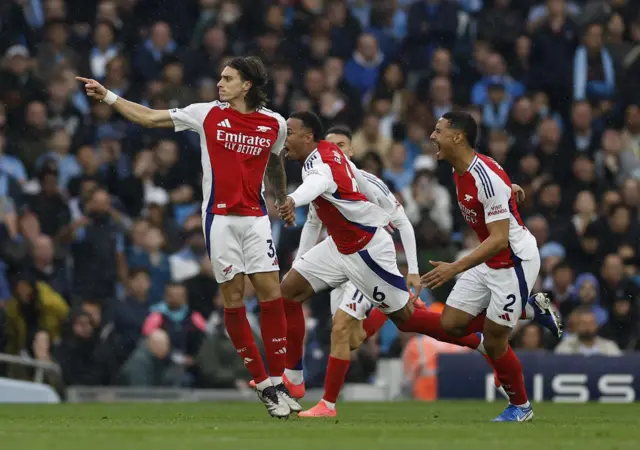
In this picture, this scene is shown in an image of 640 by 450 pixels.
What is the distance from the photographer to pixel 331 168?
12859mm

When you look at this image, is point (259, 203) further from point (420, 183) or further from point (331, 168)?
point (420, 183)

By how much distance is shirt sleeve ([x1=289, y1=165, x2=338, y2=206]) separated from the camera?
472 inches

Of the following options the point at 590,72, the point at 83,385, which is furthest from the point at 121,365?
the point at 590,72

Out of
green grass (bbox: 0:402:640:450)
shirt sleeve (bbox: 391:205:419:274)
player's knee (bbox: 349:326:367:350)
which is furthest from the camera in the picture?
player's knee (bbox: 349:326:367:350)

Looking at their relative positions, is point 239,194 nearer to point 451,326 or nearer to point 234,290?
point 234,290

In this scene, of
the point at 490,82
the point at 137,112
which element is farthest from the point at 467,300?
the point at 490,82

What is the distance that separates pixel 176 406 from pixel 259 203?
469cm

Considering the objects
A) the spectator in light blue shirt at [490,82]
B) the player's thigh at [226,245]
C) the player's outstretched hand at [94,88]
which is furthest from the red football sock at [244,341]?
the spectator in light blue shirt at [490,82]

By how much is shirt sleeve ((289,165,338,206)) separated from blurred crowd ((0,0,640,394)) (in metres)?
6.27

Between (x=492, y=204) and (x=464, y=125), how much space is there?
0.75 meters

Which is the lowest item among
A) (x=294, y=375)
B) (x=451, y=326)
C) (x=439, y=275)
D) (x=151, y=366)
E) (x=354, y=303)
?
(x=151, y=366)

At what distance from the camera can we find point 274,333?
12.5 m

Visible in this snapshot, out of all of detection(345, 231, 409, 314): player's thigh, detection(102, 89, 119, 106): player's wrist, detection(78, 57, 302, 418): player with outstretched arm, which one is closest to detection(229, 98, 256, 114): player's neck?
detection(78, 57, 302, 418): player with outstretched arm

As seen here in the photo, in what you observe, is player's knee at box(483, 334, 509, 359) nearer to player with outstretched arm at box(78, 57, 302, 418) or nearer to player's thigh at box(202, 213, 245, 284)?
player with outstretched arm at box(78, 57, 302, 418)
